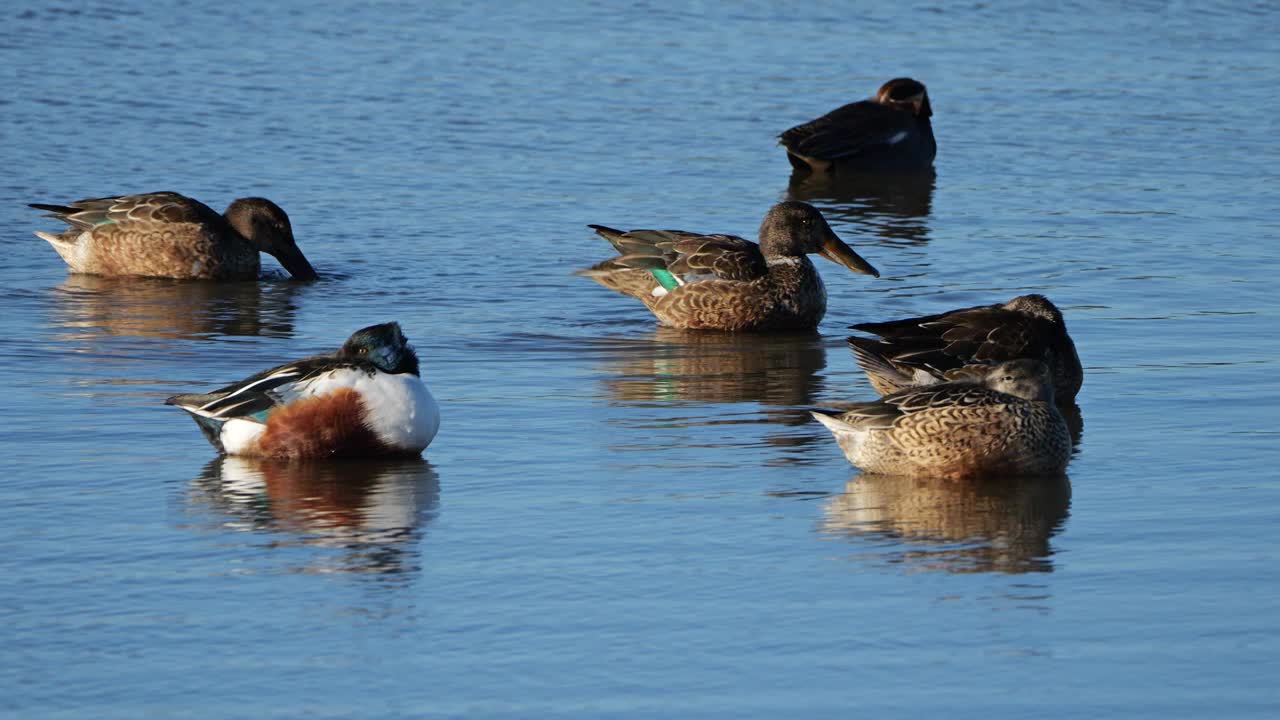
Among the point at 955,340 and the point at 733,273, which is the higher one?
the point at 733,273

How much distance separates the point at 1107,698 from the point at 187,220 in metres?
8.86

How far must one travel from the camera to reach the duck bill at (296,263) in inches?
513

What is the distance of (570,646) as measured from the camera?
601cm

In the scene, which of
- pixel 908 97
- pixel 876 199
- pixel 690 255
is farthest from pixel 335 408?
pixel 908 97

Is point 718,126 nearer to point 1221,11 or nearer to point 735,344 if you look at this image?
point 735,344

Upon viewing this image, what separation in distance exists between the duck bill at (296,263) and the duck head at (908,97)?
678 cm

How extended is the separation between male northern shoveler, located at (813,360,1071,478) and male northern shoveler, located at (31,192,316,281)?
5833 millimetres

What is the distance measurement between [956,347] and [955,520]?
2071mm

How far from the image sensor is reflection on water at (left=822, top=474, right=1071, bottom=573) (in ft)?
23.0

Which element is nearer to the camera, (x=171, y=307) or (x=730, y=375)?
(x=730, y=375)

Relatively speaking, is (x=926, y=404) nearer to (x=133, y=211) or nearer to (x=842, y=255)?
(x=842, y=255)

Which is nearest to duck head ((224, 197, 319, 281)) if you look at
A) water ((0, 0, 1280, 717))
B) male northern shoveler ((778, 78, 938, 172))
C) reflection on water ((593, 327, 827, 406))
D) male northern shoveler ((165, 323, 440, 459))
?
water ((0, 0, 1280, 717))

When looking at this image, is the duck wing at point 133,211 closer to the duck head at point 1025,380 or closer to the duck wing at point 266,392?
the duck wing at point 266,392

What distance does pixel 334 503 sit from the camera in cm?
774
